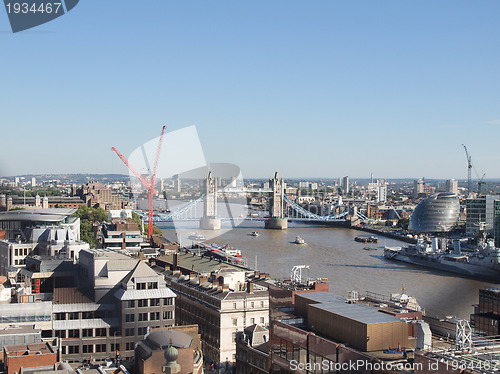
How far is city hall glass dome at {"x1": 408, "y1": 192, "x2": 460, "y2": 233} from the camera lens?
4184cm

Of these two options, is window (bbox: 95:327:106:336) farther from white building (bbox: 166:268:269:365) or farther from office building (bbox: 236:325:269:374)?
white building (bbox: 166:268:269:365)

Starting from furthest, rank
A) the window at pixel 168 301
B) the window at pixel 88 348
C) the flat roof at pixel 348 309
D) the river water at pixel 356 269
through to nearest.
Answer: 1. the river water at pixel 356 269
2. the window at pixel 168 301
3. the window at pixel 88 348
4. the flat roof at pixel 348 309

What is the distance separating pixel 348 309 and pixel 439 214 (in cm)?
3748

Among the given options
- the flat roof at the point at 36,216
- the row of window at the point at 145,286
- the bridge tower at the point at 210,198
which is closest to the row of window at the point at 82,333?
the row of window at the point at 145,286

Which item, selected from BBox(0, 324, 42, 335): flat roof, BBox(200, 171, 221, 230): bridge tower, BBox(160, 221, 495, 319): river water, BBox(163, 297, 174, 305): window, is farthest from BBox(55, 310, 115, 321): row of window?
BBox(200, 171, 221, 230): bridge tower

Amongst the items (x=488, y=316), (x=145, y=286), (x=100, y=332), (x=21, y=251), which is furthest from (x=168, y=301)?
(x=21, y=251)

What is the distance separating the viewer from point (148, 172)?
31.9 meters

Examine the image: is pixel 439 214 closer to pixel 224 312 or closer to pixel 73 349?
pixel 224 312

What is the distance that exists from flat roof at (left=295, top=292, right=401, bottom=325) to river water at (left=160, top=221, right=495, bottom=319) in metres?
9.28

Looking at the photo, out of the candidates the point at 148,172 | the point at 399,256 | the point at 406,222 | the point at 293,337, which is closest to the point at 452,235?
the point at 406,222

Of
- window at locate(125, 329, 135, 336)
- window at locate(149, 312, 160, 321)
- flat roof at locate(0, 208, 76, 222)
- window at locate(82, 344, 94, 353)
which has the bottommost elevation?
window at locate(82, 344, 94, 353)

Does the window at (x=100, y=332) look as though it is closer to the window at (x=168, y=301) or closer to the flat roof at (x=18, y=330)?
the window at (x=168, y=301)

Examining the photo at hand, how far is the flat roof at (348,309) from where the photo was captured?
5652 millimetres

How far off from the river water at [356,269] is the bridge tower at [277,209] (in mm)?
7693
